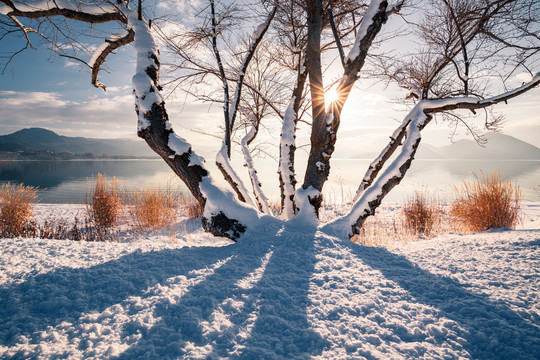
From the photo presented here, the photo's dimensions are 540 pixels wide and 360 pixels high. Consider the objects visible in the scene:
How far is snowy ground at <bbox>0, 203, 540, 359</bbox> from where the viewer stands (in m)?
1.09

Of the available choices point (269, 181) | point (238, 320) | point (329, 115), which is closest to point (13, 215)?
point (238, 320)

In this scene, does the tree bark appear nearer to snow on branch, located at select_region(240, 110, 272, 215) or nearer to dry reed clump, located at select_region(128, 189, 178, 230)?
snow on branch, located at select_region(240, 110, 272, 215)

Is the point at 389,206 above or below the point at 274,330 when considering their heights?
below

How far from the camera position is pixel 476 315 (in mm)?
1340

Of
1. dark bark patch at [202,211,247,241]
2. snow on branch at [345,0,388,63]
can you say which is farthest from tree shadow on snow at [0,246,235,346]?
snow on branch at [345,0,388,63]

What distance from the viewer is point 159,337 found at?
44.0 inches

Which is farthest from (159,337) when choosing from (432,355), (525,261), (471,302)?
(525,261)

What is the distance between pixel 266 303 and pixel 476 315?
3.92 ft

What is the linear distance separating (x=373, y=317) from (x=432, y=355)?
0.98 ft

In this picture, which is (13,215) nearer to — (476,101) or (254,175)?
(254,175)

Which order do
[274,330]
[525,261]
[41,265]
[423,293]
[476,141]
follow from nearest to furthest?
[274,330]
[423,293]
[41,265]
[525,261]
[476,141]

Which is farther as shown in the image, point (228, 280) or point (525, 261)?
point (525, 261)

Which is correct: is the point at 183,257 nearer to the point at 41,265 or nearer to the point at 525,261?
the point at 41,265

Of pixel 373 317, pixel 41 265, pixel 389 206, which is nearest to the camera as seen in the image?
pixel 373 317
